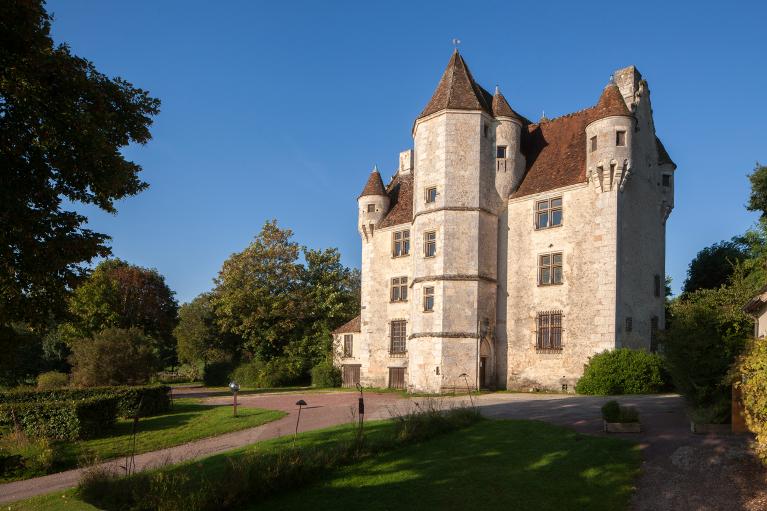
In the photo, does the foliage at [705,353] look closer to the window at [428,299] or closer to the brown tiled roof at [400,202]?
the window at [428,299]

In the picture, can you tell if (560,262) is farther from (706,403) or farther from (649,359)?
(706,403)

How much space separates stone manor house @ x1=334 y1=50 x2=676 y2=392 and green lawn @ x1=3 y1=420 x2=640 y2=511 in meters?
15.2

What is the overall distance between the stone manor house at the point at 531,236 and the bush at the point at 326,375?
9.78 metres

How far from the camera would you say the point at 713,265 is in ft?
121

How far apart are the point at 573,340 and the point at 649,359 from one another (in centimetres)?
383

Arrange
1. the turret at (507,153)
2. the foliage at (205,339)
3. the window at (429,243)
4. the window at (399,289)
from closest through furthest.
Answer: the window at (429,243) < the turret at (507,153) < the window at (399,289) < the foliage at (205,339)

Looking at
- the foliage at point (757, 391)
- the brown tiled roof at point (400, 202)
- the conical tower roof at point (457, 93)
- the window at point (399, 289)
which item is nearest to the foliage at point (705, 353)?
the foliage at point (757, 391)

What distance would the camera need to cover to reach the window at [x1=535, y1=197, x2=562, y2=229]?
99.3 ft

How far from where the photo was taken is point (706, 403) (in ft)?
48.0

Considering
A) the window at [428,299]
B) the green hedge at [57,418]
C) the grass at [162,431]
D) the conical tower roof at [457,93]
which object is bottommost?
the grass at [162,431]

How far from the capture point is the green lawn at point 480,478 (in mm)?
10359

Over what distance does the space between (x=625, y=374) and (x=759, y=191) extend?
1503cm

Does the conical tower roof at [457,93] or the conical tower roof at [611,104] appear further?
the conical tower roof at [457,93]

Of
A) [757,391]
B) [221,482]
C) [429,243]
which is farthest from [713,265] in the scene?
[221,482]
